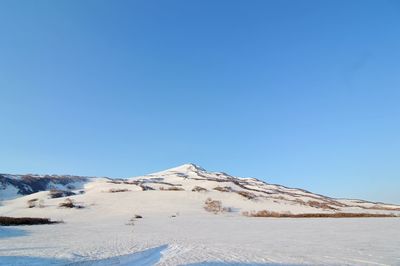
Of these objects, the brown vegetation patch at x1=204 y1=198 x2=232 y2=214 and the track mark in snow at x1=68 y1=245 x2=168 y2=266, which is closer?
the track mark in snow at x1=68 y1=245 x2=168 y2=266

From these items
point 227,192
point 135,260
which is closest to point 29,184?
point 227,192

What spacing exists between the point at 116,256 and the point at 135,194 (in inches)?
1647

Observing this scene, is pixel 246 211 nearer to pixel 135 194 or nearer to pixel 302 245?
pixel 135 194

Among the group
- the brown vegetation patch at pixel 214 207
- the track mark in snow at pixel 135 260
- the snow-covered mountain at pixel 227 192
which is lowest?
the track mark in snow at pixel 135 260

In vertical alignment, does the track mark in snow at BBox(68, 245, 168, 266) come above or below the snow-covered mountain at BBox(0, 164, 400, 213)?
below

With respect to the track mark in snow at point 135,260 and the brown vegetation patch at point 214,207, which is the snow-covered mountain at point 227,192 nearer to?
the brown vegetation patch at point 214,207

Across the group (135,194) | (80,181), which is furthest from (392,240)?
(80,181)

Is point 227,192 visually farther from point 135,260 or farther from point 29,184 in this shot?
point 29,184

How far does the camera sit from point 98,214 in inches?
1519

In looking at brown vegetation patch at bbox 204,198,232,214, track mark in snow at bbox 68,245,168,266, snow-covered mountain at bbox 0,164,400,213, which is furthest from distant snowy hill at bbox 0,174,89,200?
track mark in snow at bbox 68,245,168,266

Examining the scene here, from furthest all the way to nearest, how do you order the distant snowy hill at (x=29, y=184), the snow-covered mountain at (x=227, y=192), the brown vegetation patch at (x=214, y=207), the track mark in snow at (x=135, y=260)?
the distant snowy hill at (x=29, y=184) < the snow-covered mountain at (x=227, y=192) < the brown vegetation patch at (x=214, y=207) < the track mark in snow at (x=135, y=260)

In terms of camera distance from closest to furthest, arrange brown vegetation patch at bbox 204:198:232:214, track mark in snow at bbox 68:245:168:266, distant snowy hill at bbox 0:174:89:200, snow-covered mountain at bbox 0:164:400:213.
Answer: track mark in snow at bbox 68:245:168:266
brown vegetation patch at bbox 204:198:232:214
snow-covered mountain at bbox 0:164:400:213
distant snowy hill at bbox 0:174:89:200

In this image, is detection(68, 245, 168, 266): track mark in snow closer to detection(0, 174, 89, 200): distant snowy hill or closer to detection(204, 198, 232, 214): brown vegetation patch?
detection(204, 198, 232, 214): brown vegetation patch

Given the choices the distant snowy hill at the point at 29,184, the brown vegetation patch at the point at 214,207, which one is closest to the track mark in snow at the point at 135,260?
the brown vegetation patch at the point at 214,207
